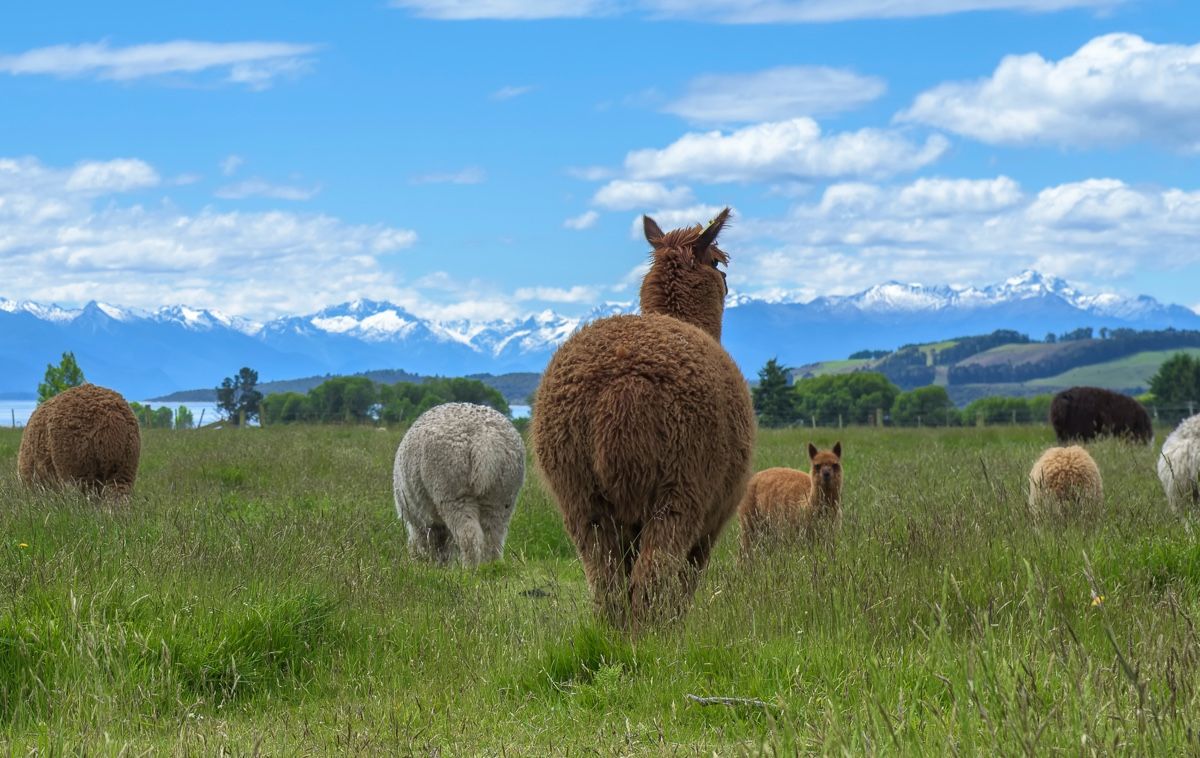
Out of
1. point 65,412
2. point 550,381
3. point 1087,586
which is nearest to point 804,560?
point 1087,586

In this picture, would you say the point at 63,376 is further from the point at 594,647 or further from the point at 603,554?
the point at 594,647

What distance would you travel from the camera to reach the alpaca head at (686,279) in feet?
23.6

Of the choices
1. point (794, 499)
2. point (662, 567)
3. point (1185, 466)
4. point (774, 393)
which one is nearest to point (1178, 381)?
point (774, 393)

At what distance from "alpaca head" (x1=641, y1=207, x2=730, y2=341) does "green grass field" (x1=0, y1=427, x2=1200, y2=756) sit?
63.3 inches

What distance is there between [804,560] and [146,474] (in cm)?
1282

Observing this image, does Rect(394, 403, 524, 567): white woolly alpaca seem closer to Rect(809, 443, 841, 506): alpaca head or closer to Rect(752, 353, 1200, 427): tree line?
Rect(809, 443, 841, 506): alpaca head

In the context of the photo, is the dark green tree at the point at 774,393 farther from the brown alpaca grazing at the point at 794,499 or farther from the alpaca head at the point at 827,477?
the alpaca head at the point at 827,477

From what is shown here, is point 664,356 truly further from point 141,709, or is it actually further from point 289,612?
point 141,709

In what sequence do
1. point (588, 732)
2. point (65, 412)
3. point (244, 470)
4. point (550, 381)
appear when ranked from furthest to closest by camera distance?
1. point (244, 470)
2. point (65, 412)
3. point (550, 381)
4. point (588, 732)

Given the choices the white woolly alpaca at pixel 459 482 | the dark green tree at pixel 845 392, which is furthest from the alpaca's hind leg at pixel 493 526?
the dark green tree at pixel 845 392

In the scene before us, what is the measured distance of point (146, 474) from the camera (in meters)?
16.7

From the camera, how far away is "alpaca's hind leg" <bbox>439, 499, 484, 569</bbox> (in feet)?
33.5

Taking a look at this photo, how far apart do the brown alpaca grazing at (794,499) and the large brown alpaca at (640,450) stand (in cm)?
357

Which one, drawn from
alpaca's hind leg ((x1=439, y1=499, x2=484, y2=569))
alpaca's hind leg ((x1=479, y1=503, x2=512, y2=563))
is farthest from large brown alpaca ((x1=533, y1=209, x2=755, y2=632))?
alpaca's hind leg ((x1=479, y1=503, x2=512, y2=563))
